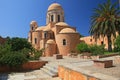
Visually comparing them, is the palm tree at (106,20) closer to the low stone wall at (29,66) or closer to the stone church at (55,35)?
the stone church at (55,35)

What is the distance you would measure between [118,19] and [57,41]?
1586 centimetres

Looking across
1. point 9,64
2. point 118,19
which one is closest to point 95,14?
point 118,19

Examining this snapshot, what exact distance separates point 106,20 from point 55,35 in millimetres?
16018

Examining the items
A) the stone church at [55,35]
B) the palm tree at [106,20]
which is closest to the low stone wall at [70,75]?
the palm tree at [106,20]

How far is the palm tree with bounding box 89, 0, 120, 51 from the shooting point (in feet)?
83.8

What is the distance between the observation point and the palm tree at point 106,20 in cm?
2555

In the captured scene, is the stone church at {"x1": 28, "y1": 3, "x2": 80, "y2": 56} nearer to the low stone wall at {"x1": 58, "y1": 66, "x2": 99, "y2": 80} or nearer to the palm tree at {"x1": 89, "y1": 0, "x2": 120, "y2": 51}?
the palm tree at {"x1": 89, "y1": 0, "x2": 120, "y2": 51}

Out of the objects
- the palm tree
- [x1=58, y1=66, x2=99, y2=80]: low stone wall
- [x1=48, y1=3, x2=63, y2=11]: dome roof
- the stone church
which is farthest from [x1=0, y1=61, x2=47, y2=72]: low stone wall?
[x1=48, y1=3, x2=63, y2=11]: dome roof

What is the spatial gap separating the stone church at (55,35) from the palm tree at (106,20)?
9.59 meters

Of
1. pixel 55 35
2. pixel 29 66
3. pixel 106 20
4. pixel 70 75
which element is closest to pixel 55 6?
pixel 55 35

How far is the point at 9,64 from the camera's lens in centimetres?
1521

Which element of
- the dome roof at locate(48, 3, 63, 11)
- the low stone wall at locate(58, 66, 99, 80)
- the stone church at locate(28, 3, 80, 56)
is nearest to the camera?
the low stone wall at locate(58, 66, 99, 80)

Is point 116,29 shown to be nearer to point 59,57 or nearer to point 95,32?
point 95,32

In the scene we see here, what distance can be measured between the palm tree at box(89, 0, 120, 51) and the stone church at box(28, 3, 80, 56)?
9590mm
